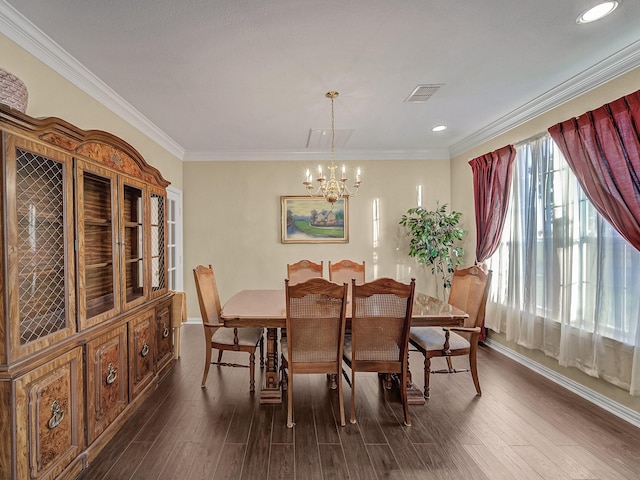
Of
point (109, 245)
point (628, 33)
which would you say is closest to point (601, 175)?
point (628, 33)

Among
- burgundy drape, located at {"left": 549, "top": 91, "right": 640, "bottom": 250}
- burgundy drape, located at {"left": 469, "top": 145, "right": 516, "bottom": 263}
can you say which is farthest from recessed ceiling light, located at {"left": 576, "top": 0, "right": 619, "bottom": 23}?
burgundy drape, located at {"left": 469, "top": 145, "right": 516, "bottom": 263}

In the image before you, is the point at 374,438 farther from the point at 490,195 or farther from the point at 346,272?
the point at 490,195

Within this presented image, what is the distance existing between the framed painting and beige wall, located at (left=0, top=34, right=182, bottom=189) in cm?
231

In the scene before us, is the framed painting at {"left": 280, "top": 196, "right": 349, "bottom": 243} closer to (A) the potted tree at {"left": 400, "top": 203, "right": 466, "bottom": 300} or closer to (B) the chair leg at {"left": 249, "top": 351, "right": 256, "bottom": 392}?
(A) the potted tree at {"left": 400, "top": 203, "right": 466, "bottom": 300}

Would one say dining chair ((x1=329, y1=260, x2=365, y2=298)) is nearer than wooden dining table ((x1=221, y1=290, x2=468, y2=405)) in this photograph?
No

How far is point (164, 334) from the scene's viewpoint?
3.14 meters

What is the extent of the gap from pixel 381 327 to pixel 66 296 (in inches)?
77.8

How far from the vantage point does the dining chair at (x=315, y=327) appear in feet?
7.28

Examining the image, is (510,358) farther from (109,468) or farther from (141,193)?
(141,193)

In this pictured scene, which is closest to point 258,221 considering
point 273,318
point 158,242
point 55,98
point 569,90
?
point 158,242

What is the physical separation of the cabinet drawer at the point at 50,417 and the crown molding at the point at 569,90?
415 centimetres

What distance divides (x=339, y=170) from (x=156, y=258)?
307 cm

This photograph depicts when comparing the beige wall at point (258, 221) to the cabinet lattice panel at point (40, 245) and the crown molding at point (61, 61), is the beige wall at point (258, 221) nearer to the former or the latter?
the crown molding at point (61, 61)

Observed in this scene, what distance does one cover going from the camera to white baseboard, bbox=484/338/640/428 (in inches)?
94.7
